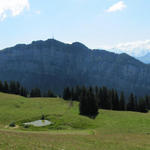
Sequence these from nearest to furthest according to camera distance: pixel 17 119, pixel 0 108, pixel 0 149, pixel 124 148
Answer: pixel 0 149
pixel 124 148
pixel 17 119
pixel 0 108

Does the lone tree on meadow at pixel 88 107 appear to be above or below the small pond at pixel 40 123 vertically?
above

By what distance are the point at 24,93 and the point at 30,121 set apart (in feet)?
254

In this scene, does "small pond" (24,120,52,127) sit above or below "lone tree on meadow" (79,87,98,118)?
below

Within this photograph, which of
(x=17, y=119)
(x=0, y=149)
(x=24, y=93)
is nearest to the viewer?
(x=0, y=149)

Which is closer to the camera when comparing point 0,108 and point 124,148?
point 124,148

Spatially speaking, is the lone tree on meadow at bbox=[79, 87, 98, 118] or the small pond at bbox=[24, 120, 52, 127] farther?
the lone tree on meadow at bbox=[79, 87, 98, 118]

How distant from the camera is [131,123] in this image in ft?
167

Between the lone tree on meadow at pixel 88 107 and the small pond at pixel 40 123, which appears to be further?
the lone tree on meadow at pixel 88 107

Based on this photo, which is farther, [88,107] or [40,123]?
[88,107]

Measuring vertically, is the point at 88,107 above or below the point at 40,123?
above

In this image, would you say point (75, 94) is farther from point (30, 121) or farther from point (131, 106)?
point (30, 121)

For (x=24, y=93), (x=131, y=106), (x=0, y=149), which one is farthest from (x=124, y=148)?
(x=24, y=93)

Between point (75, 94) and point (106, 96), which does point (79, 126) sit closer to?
point (106, 96)

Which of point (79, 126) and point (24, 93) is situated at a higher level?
point (24, 93)
